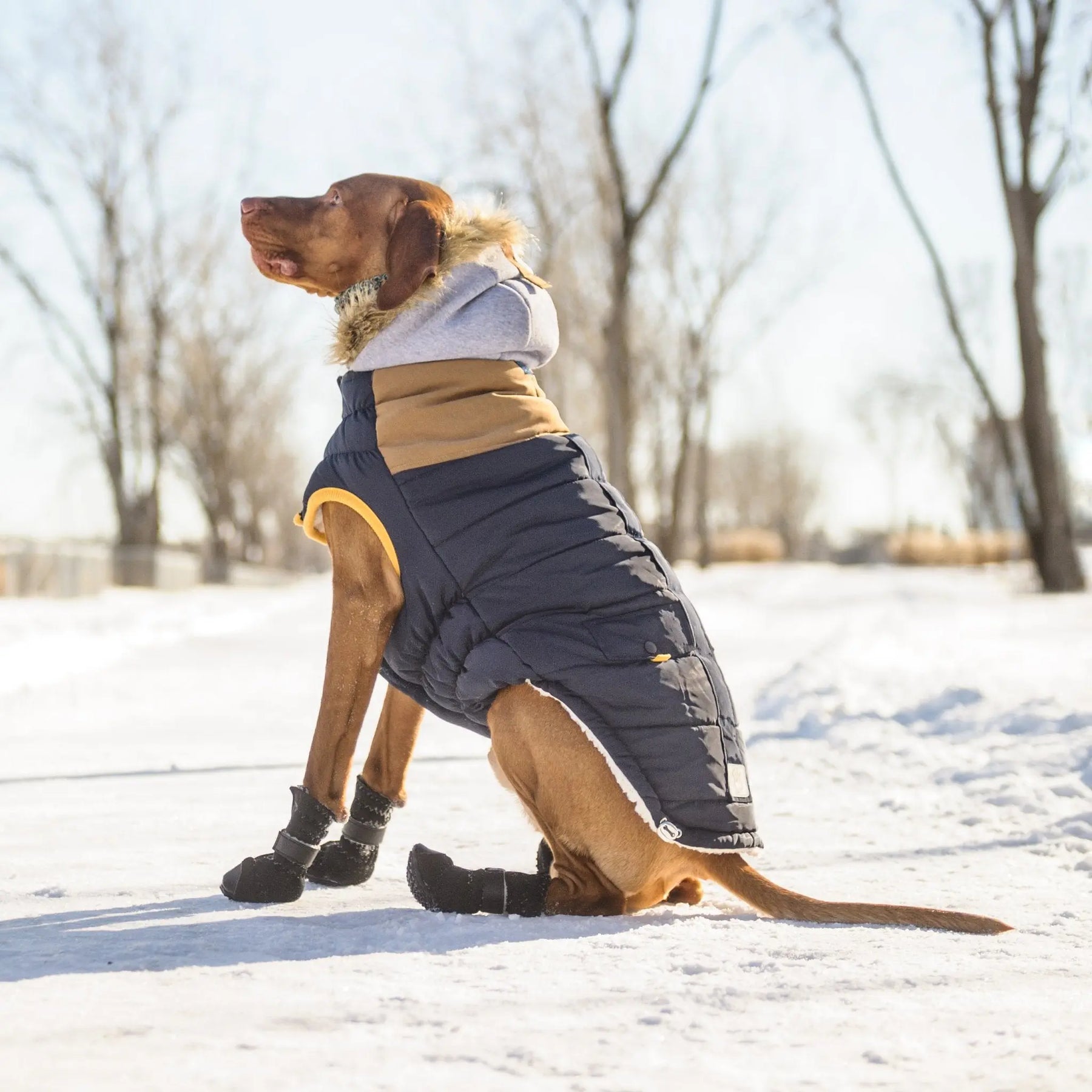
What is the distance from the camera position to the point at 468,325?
2844 millimetres

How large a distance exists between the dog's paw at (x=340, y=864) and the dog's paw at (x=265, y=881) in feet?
0.62

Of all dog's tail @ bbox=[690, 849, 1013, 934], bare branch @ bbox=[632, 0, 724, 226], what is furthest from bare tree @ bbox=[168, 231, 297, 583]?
dog's tail @ bbox=[690, 849, 1013, 934]

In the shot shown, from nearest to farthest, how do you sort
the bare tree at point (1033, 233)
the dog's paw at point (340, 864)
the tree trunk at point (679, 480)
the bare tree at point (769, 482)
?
the dog's paw at point (340, 864)
the bare tree at point (1033, 233)
the tree trunk at point (679, 480)
the bare tree at point (769, 482)

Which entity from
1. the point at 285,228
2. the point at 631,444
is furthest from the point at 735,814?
the point at 631,444

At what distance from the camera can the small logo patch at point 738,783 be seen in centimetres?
272

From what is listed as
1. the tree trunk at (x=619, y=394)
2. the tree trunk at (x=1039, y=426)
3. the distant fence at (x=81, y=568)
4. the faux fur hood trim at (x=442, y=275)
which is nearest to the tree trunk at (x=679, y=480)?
the tree trunk at (x=619, y=394)

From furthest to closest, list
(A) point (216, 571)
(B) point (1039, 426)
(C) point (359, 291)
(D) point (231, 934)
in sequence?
(A) point (216, 571) → (B) point (1039, 426) → (C) point (359, 291) → (D) point (231, 934)

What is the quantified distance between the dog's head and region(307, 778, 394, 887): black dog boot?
1.22 meters

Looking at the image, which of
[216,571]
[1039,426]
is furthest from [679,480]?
[1039,426]

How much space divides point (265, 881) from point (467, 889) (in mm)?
444

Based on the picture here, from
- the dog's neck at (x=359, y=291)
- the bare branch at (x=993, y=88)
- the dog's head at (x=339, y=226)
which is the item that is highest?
the bare branch at (x=993, y=88)

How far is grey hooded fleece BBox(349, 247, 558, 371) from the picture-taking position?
2.84 m

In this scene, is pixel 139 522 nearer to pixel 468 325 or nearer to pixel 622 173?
pixel 622 173

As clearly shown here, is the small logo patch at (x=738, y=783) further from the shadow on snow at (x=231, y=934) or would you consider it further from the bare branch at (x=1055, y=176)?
the bare branch at (x=1055, y=176)
